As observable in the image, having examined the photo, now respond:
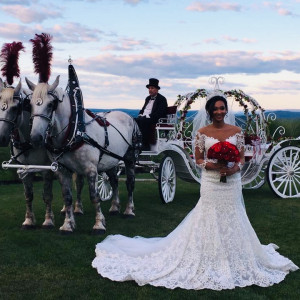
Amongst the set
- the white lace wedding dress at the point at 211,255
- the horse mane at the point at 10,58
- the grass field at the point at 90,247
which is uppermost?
the horse mane at the point at 10,58

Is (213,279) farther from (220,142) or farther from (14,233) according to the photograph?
(14,233)

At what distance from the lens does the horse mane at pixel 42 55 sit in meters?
6.99

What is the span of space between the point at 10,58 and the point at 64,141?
1607 mm

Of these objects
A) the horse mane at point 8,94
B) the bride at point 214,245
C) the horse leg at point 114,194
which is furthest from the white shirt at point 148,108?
the bride at point 214,245

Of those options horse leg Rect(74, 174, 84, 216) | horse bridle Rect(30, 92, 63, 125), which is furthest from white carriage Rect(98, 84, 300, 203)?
horse bridle Rect(30, 92, 63, 125)

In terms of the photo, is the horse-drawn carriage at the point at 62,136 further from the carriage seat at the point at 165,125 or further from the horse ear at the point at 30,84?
the carriage seat at the point at 165,125

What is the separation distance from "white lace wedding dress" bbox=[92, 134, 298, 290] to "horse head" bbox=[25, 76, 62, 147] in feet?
6.35

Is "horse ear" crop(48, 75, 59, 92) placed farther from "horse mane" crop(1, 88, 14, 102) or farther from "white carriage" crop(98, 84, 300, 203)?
"white carriage" crop(98, 84, 300, 203)

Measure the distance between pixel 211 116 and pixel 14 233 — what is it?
4135 millimetres

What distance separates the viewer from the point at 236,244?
5.41 metres

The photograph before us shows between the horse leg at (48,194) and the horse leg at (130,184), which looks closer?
the horse leg at (48,194)

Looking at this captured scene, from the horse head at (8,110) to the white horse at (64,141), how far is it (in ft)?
0.97

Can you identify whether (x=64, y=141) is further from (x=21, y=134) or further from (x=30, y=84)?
(x=30, y=84)

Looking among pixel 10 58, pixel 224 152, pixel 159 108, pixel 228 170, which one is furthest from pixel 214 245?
pixel 159 108
